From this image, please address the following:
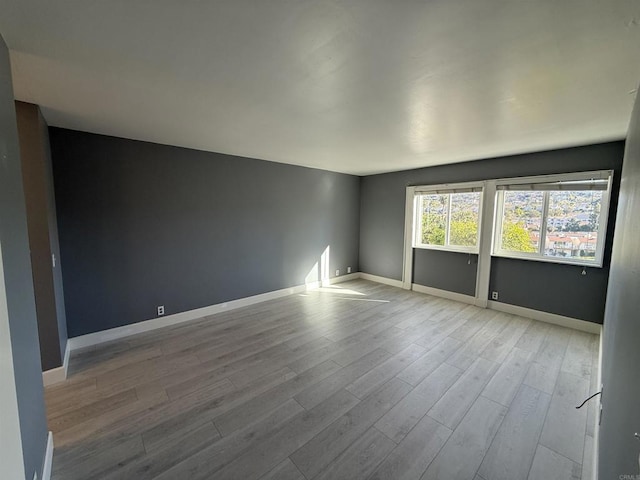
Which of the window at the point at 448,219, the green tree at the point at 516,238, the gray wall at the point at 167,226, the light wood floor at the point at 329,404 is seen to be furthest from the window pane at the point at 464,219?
the gray wall at the point at 167,226

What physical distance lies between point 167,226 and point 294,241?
7.06ft

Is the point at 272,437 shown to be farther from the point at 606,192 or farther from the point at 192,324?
the point at 606,192

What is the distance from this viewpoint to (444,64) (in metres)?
1.57

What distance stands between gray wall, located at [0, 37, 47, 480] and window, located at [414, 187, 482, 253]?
201 inches

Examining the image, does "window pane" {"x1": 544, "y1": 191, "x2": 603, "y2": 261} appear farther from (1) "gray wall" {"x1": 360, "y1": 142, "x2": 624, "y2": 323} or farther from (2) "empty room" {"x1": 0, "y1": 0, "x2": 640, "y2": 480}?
(1) "gray wall" {"x1": 360, "y1": 142, "x2": 624, "y2": 323}

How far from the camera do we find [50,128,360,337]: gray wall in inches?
113

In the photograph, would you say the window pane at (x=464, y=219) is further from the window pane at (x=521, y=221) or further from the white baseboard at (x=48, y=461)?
the white baseboard at (x=48, y=461)

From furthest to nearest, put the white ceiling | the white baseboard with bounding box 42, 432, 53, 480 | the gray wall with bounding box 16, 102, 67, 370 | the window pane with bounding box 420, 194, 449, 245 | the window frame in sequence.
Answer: the window pane with bounding box 420, 194, 449, 245 → the window frame → the gray wall with bounding box 16, 102, 67, 370 → the white baseboard with bounding box 42, 432, 53, 480 → the white ceiling

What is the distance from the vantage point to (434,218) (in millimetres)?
5016

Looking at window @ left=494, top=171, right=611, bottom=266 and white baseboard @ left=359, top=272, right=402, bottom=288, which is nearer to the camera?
window @ left=494, top=171, right=611, bottom=266

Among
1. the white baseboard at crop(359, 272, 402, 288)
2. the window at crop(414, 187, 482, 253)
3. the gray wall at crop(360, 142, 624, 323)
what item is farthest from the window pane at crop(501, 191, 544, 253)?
the white baseboard at crop(359, 272, 402, 288)

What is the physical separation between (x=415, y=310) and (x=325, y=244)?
222cm

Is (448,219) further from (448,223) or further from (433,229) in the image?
(433,229)

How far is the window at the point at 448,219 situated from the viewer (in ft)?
14.6
